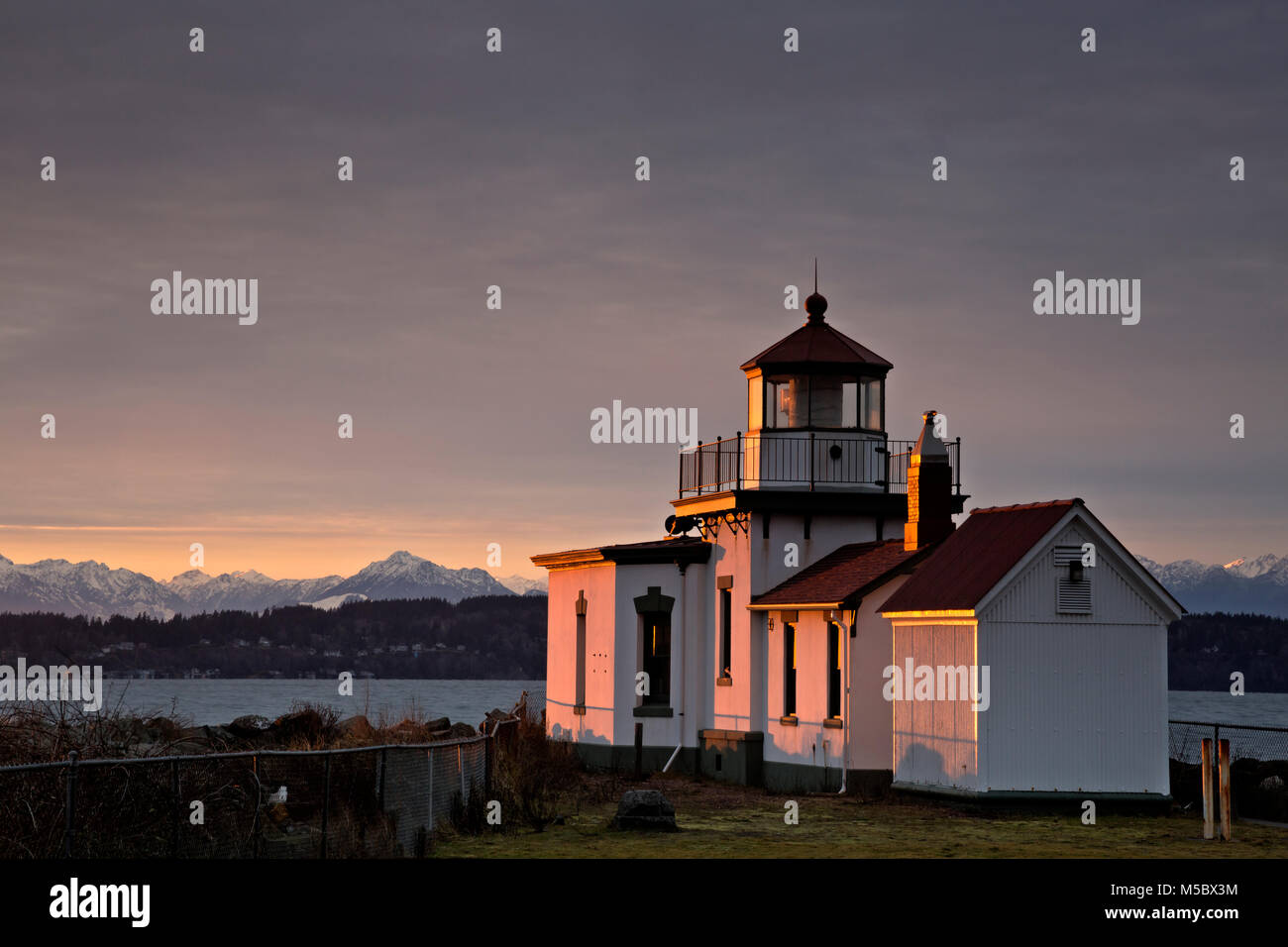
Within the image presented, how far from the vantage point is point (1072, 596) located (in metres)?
26.5

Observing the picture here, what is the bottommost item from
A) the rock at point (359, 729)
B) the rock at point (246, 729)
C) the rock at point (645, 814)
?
the rock at point (645, 814)

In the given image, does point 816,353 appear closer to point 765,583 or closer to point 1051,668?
point 765,583

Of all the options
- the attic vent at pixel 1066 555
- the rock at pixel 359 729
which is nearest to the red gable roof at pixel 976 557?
the attic vent at pixel 1066 555

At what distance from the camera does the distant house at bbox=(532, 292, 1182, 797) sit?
86.3 ft

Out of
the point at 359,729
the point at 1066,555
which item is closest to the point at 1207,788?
the point at 1066,555

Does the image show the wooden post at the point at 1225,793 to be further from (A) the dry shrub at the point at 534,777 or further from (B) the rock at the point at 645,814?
(A) the dry shrub at the point at 534,777

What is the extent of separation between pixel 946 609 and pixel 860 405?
8926 millimetres

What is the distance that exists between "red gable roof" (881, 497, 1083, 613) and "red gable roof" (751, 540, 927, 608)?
1.06 m

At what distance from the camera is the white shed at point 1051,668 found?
1026 inches

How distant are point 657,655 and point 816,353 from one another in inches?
315

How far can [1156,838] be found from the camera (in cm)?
2347

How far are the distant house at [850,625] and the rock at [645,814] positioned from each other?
5.56 m

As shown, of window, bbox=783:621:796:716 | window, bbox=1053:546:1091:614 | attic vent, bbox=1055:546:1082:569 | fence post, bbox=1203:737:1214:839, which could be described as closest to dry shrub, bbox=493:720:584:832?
window, bbox=783:621:796:716
